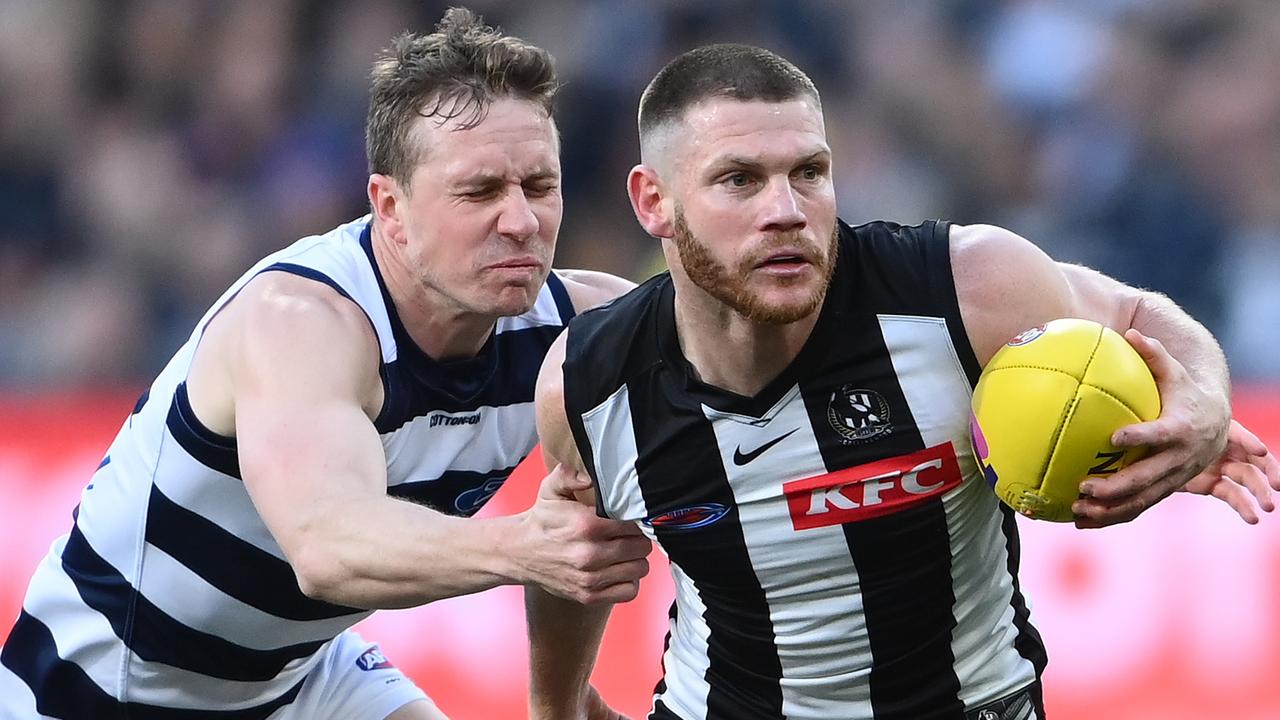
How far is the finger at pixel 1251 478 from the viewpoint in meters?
3.33

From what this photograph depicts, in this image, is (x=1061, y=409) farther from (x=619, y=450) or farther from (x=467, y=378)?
(x=467, y=378)

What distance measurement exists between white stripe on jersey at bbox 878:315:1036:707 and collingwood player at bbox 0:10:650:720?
929mm

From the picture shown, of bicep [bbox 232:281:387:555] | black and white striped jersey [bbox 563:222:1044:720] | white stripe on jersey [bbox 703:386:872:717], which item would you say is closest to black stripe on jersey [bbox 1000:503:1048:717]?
black and white striped jersey [bbox 563:222:1044:720]

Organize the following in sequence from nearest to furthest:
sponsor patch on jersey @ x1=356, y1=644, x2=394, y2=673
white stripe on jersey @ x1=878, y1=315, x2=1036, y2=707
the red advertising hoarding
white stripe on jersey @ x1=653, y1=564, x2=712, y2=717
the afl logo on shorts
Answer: the afl logo on shorts → white stripe on jersey @ x1=878, y1=315, x2=1036, y2=707 → white stripe on jersey @ x1=653, y1=564, x2=712, y2=717 → sponsor patch on jersey @ x1=356, y1=644, x2=394, y2=673 → the red advertising hoarding

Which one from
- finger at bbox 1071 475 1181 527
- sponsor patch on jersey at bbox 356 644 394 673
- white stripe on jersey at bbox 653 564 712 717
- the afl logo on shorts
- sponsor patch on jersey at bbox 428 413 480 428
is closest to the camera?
finger at bbox 1071 475 1181 527

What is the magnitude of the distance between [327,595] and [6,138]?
675 centimetres

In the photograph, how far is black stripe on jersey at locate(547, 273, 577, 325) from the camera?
13.8ft

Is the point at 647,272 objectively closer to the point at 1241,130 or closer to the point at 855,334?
the point at 1241,130

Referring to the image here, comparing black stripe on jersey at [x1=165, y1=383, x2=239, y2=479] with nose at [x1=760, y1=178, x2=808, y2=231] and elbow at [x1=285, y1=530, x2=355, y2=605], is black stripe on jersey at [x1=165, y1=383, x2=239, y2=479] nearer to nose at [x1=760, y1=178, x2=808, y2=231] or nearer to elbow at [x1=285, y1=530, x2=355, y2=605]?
elbow at [x1=285, y1=530, x2=355, y2=605]

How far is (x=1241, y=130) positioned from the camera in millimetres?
8688

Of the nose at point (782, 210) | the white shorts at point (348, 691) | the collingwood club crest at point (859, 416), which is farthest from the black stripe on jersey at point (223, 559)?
the nose at point (782, 210)

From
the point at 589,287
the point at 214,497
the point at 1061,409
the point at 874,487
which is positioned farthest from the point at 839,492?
the point at 214,497

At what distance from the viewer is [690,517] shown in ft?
11.6

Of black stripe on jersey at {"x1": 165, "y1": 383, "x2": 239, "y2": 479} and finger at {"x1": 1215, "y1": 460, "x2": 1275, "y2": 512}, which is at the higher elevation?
black stripe on jersey at {"x1": 165, "y1": 383, "x2": 239, "y2": 479}
